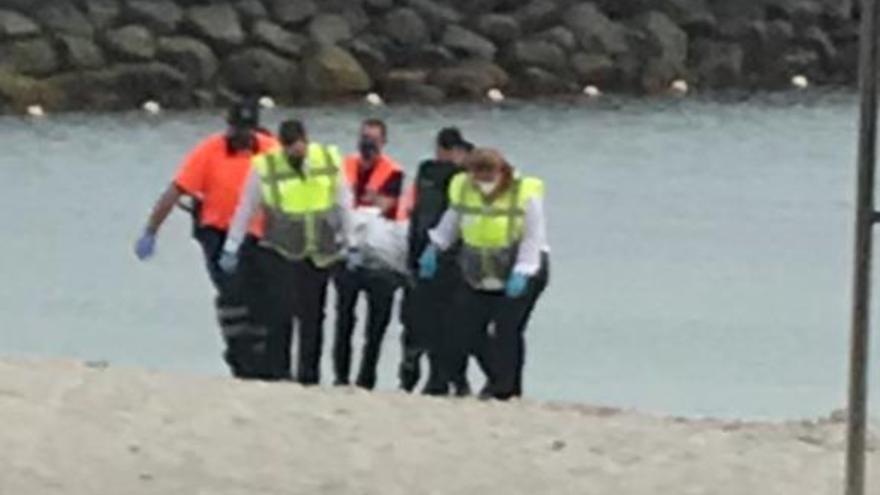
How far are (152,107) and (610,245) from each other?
1770 cm

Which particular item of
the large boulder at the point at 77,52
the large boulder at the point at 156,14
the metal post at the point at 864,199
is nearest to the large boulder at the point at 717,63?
the large boulder at the point at 156,14

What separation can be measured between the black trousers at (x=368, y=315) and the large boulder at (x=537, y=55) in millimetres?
32914

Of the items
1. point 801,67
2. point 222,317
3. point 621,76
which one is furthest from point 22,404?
point 801,67

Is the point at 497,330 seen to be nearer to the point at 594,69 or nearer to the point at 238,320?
the point at 238,320

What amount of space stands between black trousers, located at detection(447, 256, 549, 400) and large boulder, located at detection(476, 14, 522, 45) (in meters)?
33.8

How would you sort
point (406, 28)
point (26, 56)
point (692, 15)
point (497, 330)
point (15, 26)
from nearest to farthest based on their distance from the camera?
point (497, 330), point (26, 56), point (15, 26), point (406, 28), point (692, 15)

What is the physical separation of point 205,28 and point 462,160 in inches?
1246

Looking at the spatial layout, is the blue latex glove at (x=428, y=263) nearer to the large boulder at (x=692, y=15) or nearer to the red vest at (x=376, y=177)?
the red vest at (x=376, y=177)

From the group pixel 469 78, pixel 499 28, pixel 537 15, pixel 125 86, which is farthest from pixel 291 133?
pixel 537 15

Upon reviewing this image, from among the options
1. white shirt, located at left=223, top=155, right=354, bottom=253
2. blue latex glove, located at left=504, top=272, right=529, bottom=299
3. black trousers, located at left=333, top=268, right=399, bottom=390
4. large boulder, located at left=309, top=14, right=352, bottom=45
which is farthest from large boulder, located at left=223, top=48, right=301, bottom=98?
blue latex glove, located at left=504, top=272, right=529, bottom=299

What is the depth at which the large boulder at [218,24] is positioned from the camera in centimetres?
4725

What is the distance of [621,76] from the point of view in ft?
168

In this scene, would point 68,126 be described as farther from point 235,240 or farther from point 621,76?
point 235,240

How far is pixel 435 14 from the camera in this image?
50.7 m
